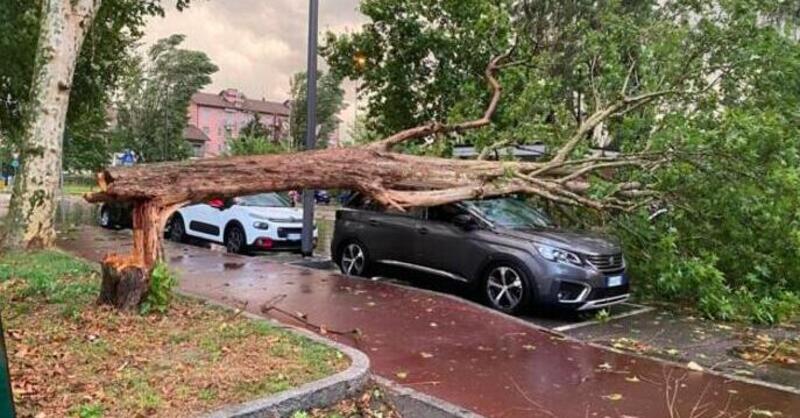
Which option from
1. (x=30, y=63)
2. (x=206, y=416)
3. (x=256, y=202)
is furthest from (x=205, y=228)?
(x=206, y=416)

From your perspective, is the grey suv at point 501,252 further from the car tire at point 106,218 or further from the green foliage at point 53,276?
the car tire at point 106,218

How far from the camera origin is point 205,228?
1434cm

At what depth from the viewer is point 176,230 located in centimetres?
1513

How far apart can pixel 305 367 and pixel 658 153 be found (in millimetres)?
6313

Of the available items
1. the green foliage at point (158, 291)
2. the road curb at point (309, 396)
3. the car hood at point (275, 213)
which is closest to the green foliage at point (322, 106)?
the car hood at point (275, 213)

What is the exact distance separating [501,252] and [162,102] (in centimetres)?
4636

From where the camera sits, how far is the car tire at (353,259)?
1040 cm

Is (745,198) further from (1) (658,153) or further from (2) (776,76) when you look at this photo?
(2) (776,76)

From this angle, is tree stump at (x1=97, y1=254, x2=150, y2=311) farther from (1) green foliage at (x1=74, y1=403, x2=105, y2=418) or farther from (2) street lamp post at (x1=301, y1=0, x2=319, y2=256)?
(2) street lamp post at (x1=301, y1=0, x2=319, y2=256)

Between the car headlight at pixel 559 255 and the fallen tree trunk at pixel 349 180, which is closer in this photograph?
the fallen tree trunk at pixel 349 180

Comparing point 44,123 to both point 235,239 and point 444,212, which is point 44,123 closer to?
point 235,239

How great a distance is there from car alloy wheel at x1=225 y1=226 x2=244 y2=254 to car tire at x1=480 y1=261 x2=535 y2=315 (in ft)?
20.8

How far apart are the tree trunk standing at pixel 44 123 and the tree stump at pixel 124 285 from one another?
5252 mm

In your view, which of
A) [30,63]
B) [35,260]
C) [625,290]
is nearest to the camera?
[625,290]
